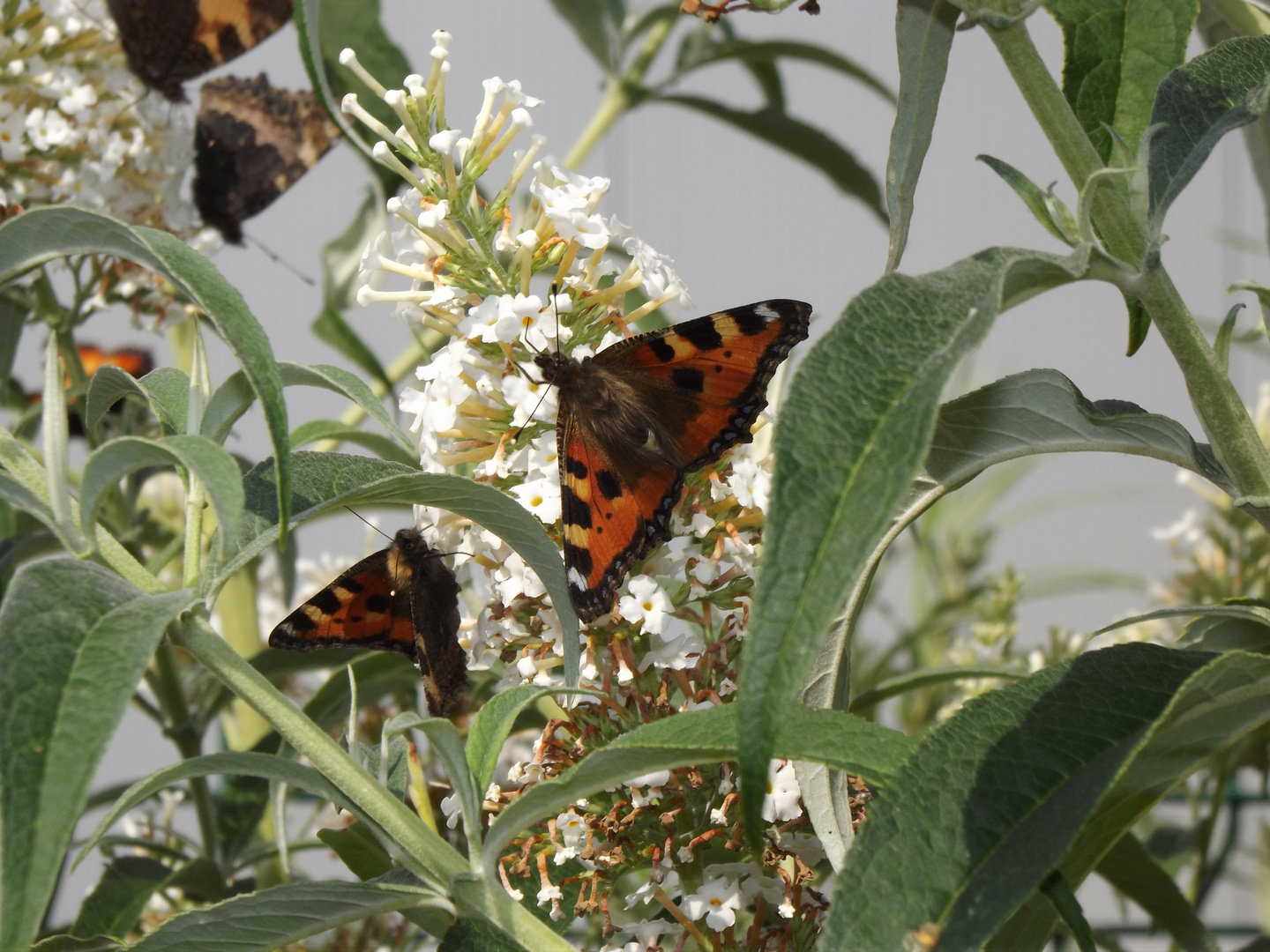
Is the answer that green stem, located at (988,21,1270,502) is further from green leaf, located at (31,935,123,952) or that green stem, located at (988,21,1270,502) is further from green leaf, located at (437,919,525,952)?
green leaf, located at (31,935,123,952)

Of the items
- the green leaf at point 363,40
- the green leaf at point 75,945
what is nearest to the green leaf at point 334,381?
the green leaf at point 75,945

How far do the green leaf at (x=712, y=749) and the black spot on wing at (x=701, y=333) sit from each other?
10.5 inches

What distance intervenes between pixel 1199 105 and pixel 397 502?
0.38 meters

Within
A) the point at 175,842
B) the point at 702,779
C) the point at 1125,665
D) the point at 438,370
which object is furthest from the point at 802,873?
the point at 175,842

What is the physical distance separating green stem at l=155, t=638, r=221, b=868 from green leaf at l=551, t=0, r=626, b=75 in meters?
0.82

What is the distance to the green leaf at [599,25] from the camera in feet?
4.34

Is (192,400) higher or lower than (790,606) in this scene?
higher

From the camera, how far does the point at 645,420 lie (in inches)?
23.9

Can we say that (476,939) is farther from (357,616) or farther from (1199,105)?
(1199,105)

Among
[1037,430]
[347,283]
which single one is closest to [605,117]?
[347,283]

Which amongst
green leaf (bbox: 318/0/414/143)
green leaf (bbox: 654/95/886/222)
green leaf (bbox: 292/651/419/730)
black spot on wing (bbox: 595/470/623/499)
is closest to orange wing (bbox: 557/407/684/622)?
black spot on wing (bbox: 595/470/623/499)

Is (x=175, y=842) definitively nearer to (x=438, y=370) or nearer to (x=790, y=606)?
(x=438, y=370)

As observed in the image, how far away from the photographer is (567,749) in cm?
57

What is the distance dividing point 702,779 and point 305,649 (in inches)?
12.2
